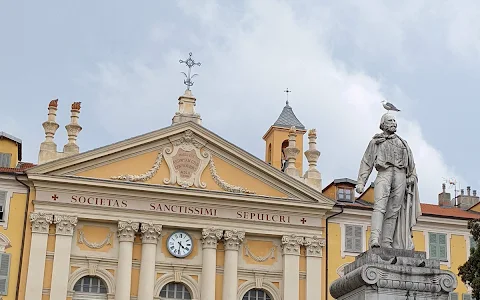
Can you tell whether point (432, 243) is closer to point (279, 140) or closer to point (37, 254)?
point (279, 140)

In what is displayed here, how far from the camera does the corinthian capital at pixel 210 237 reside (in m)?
35.2

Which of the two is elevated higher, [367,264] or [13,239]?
[13,239]

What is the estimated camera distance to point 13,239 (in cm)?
3388

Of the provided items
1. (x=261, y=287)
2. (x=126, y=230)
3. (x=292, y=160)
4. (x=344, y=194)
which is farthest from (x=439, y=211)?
(x=126, y=230)

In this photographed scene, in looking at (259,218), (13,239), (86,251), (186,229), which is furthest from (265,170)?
(13,239)

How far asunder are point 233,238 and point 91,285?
6.10m

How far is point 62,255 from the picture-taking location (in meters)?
33.8

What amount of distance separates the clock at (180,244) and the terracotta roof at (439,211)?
708 cm

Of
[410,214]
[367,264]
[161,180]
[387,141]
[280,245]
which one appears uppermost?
[161,180]

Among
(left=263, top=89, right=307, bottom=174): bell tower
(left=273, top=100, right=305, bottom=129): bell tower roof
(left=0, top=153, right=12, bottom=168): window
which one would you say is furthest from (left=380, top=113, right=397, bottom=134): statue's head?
(left=273, top=100, right=305, bottom=129): bell tower roof

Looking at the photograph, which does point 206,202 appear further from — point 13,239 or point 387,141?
point 387,141

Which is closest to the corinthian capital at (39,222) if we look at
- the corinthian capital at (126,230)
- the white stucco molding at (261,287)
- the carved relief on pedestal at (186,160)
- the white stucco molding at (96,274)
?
the white stucco molding at (96,274)

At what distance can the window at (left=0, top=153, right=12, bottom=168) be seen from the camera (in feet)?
119

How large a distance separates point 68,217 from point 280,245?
8986 mm
